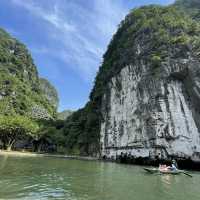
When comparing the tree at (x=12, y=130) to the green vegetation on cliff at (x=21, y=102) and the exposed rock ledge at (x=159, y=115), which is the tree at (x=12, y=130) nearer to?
the green vegetation on cliff at (x=21, y=102)

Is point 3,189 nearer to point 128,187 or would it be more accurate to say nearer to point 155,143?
point 128,187

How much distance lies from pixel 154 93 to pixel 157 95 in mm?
790

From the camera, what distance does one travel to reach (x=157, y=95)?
50719 millimetres

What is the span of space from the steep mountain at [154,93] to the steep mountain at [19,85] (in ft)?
138

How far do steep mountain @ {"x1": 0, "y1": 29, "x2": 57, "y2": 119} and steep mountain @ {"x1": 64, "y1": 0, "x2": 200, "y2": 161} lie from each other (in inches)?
1659

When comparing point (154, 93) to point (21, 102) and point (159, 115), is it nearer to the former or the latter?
point (159, 115)

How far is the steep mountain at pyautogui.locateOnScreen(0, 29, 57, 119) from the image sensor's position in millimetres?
106938

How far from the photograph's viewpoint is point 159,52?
5578cm

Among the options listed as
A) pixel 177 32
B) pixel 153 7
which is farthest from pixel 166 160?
pixel 153 7

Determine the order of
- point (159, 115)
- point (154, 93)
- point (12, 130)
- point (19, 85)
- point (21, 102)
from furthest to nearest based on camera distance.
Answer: point (19, 85)
point (21, 102)
point (12, 130)
point (154, 93)
point (159, 115)

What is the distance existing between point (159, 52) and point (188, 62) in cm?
766

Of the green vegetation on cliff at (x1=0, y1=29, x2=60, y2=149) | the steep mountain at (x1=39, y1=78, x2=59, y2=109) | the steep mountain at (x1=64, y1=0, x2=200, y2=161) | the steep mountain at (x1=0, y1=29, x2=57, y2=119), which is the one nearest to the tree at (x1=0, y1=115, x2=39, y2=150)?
the green vegetation on cliff at (x1=0, y1=29, x2=60, y2=149)

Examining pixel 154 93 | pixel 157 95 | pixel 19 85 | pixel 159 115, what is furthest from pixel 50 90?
pixel 159 115

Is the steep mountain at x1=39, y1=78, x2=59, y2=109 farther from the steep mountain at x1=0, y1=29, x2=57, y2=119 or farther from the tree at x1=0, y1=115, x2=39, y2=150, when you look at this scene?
the tree at x1=0, y1=115, x2=39, y2=150
